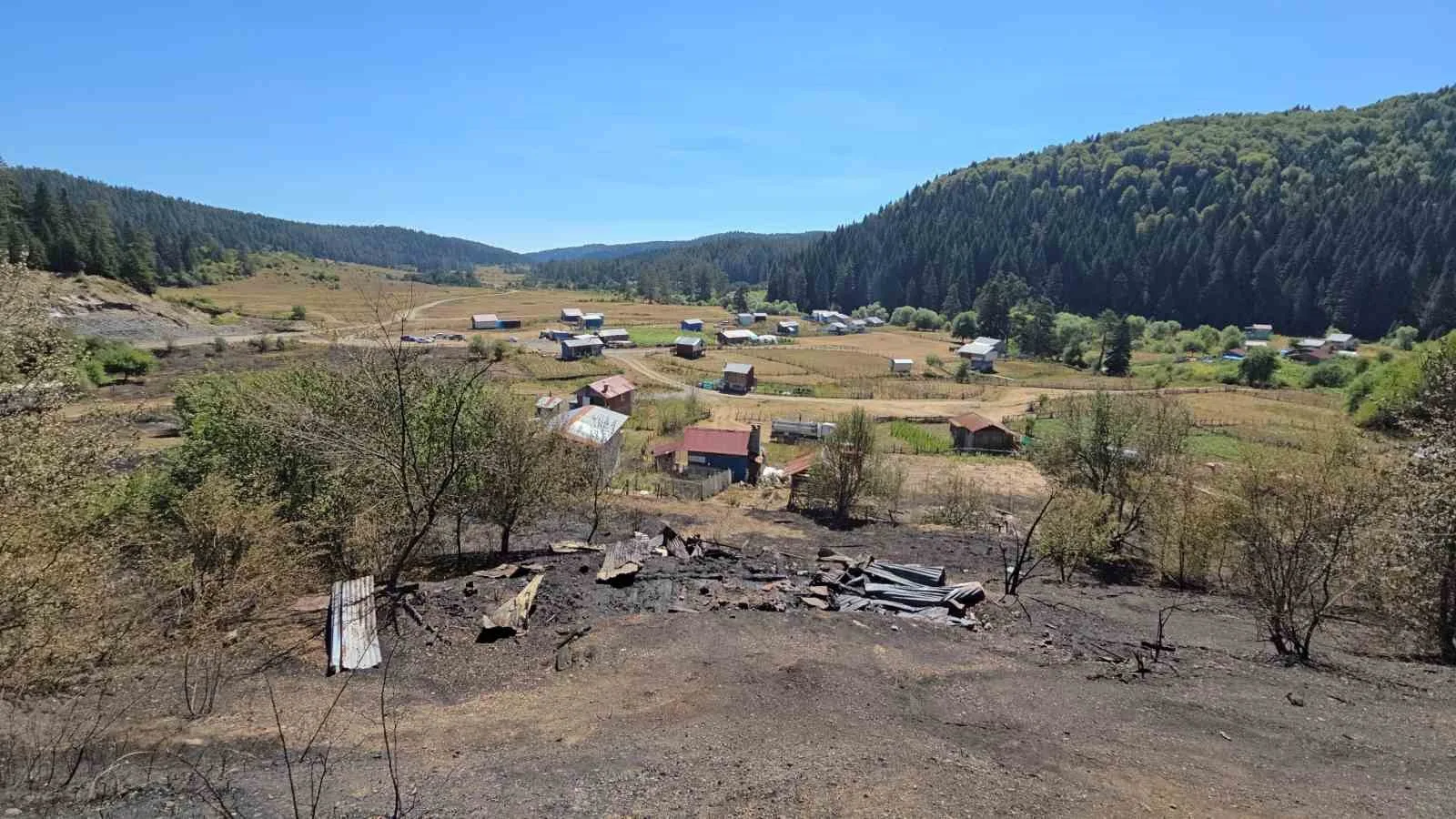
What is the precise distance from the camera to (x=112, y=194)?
18325 cm

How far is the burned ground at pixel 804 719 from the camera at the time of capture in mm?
7039

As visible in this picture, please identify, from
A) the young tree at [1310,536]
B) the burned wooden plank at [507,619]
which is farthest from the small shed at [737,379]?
the young tree at [1310,536]

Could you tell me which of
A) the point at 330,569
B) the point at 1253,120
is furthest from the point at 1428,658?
the point at 1253,120

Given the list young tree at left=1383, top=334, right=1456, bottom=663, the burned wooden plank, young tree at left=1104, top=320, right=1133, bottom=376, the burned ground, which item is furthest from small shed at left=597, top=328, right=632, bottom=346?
young tree at left=1383, top=334, right=1456, bottom=663

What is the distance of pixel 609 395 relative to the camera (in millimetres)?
45344

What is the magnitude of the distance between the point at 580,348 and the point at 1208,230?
118 meters

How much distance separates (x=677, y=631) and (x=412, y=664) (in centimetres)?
437

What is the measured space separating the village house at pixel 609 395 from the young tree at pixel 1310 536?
37.3m

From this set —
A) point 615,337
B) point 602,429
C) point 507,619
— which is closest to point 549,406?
point 602,429

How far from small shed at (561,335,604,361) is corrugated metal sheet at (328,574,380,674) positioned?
→ 6615 cm

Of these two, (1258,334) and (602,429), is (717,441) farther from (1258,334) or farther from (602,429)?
(1258,334)

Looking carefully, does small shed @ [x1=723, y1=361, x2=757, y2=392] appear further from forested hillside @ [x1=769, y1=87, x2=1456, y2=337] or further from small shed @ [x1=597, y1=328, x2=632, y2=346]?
forested hillside @ [x1=769, y1=87, x2=1456, y2=337]

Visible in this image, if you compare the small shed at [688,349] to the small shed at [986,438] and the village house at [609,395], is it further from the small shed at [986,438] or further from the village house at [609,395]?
the small shed at [986,438]

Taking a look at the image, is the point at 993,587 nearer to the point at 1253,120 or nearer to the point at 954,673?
the point at 954,673
